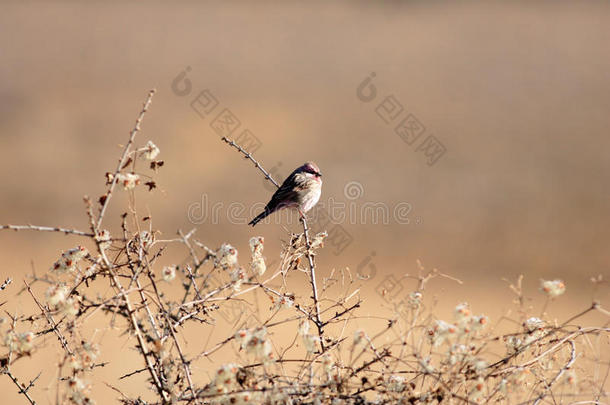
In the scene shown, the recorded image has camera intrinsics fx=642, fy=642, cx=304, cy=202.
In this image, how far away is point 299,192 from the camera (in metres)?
6.96

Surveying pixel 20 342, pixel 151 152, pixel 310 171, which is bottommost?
pixel 20 342

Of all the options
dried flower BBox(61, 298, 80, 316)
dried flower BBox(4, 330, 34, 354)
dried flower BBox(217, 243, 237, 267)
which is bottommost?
dried flower BBox(4, 330, 34, 354)

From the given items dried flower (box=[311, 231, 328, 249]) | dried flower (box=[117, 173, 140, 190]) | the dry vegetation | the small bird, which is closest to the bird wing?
the small bird

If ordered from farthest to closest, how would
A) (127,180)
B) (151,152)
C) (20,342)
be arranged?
(151,152)
(127,180)
(20,342)

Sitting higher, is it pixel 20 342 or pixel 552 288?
pixel 20 342

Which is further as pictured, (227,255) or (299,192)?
(299,192)

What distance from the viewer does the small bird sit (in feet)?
22.1

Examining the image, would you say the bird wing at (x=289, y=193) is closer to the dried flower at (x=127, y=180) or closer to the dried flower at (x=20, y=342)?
the dried flower at (x=127, y=180)

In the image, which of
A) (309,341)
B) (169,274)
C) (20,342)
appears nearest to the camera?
(20,342)

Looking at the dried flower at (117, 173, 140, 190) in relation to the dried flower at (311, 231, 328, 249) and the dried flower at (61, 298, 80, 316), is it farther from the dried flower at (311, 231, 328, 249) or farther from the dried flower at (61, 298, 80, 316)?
the dried flower at (311, 231, 328, 249)

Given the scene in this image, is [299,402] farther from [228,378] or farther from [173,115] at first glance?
[173,115]

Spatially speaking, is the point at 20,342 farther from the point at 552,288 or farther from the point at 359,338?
the point at 552,288

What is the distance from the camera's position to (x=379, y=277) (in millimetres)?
16828

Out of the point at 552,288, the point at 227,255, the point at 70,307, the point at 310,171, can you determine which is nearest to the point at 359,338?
the point at 227,255
